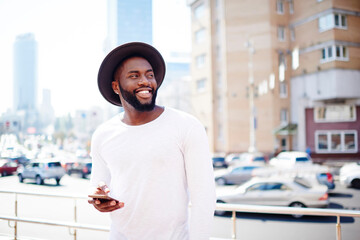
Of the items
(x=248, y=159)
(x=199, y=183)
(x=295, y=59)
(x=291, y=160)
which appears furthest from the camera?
(x=295, y=59)

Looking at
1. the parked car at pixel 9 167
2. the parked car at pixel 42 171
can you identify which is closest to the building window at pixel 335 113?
the parked car at pixel 42 171

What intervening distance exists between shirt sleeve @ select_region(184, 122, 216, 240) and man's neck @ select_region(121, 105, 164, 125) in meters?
0.24

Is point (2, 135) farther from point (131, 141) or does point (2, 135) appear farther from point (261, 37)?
point (261, 37)

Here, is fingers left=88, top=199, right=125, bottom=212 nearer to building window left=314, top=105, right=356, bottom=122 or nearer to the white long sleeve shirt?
the white long sleeve shirt

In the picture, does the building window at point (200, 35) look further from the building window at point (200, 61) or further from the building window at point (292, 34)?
the building window at point (292, 34)

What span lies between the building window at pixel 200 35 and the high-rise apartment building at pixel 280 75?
0.37 feet

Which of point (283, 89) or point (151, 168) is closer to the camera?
point (151, 168)

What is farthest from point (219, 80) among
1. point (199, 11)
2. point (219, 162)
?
point (219, 162)

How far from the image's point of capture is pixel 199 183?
55.1 inches

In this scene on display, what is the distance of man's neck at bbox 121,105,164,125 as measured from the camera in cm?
158

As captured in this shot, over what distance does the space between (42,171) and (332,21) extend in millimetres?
25589

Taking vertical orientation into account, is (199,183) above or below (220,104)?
below

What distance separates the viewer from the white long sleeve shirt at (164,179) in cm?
140

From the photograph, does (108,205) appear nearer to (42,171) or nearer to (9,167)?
(9,167)
